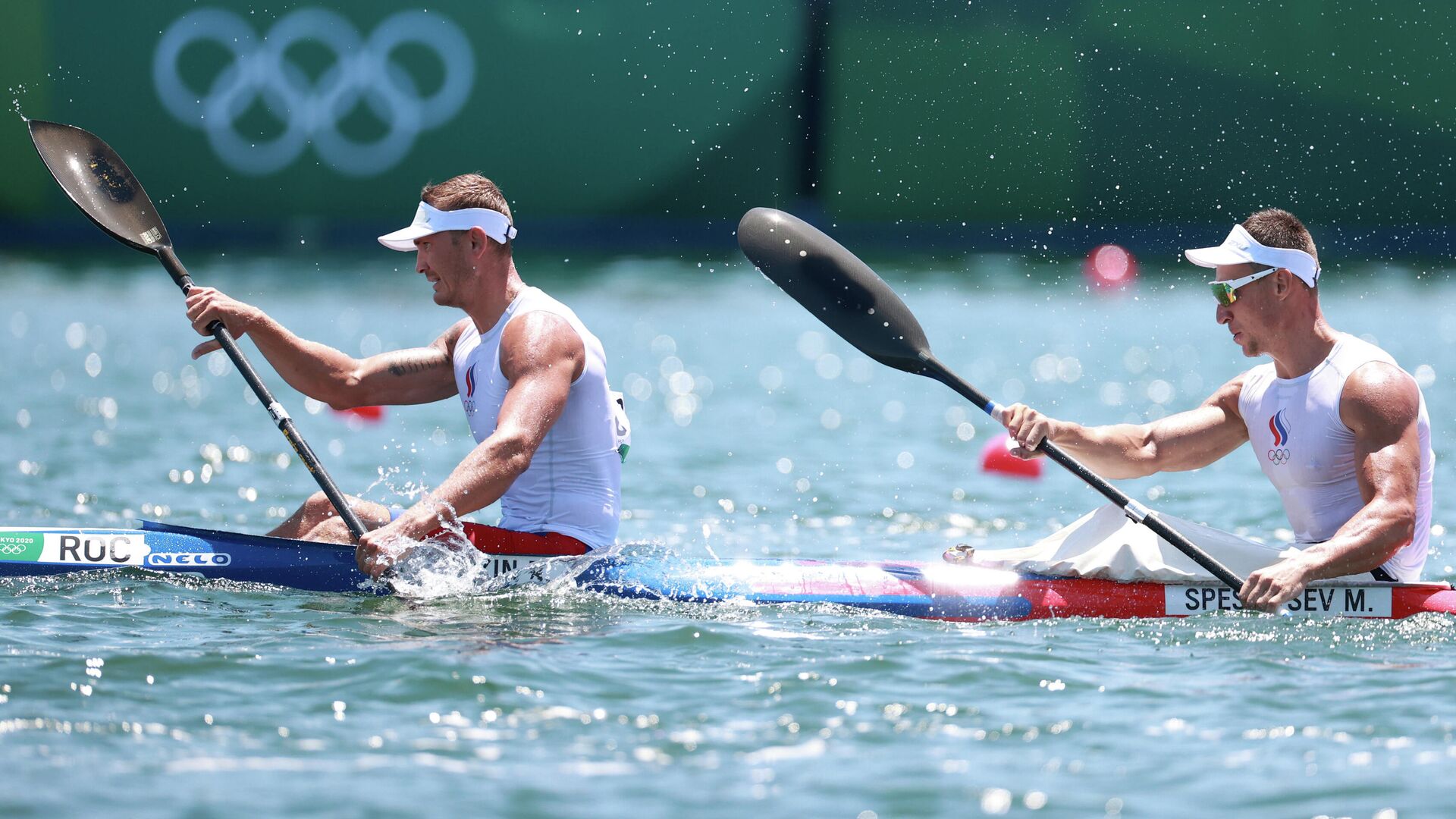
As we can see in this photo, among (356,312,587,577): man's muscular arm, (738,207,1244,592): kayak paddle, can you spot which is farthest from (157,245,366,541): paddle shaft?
(738,207,1244,592): kayak paddle

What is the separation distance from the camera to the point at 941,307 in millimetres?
20797

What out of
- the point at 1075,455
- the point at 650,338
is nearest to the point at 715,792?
the point at 1075,455

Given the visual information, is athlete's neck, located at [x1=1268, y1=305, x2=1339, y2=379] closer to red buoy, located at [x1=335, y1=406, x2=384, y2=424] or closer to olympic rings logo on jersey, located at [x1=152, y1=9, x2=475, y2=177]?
red buoy, located at [x1=335, y1=406, x2=384, y2=424]

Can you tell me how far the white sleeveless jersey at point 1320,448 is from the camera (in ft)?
18.8

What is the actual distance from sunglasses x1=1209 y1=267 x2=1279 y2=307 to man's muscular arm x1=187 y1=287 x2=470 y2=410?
2.75m

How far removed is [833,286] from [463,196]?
151 cm

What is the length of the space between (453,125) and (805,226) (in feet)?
64.6

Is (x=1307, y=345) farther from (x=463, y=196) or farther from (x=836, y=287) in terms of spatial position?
(x=463, y=196)

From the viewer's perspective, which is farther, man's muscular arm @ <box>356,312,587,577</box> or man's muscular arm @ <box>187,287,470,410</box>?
man's muscular arm @ <box>187,287,470,410</box>

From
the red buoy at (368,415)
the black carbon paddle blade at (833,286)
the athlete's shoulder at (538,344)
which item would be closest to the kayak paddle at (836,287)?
the black carbon paddle blade at (833,286)

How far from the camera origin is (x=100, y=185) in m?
7.07

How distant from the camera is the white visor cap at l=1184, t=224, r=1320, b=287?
5789 millimetres

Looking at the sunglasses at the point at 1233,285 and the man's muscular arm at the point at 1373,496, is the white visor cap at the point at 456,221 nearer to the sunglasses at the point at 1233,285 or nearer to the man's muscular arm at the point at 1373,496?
the sunglasses at the point at 1233,285

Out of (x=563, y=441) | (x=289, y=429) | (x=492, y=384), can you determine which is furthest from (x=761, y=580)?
(x=289, y=429)
